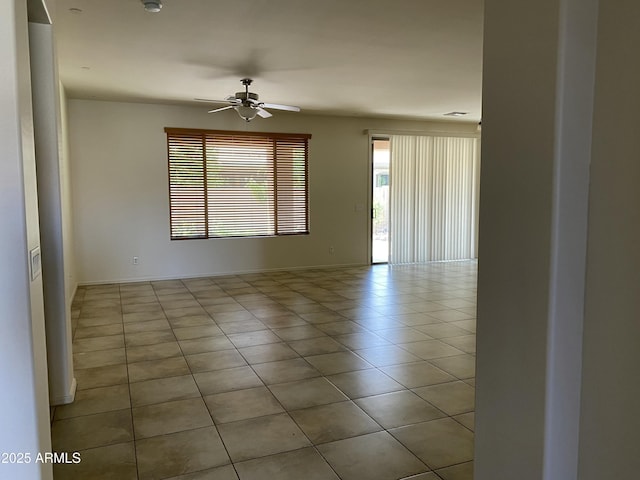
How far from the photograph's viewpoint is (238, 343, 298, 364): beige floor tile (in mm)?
3889

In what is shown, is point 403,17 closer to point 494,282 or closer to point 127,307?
point 494,282

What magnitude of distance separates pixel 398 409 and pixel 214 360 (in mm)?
1615

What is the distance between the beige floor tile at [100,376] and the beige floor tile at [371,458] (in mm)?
1757

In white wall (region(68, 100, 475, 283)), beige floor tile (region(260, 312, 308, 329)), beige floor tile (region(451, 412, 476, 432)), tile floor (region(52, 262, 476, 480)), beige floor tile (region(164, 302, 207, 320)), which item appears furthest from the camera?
white wall (region(68, 100, 475, 283))

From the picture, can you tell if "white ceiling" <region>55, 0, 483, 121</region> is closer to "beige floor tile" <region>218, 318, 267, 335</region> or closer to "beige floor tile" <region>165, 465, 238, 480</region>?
"beige floor tile" <region>218, 318, 267, 335</region>

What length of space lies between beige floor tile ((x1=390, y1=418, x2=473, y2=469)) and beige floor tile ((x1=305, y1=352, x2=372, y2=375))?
0.97 metres

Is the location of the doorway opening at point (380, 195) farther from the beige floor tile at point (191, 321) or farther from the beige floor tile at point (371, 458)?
the beige floor tile at point (371, 458)

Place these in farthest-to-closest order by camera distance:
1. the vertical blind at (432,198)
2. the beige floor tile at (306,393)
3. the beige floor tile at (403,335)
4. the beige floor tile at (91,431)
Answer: the vertical blind at (432,198) < the beige floor tile at (403,335) < the beige floor tile at (306,393) < the beige floor tile at (91,431)

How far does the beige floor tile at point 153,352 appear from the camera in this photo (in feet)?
12.9

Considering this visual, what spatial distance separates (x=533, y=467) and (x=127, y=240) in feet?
22.5

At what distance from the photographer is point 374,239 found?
360 inches

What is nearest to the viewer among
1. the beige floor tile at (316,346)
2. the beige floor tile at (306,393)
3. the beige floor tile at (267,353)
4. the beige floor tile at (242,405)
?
the beige floor tile at (242,405)

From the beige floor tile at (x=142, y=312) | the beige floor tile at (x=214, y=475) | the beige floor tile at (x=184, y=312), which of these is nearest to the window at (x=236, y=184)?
the beige floor tile at (x=142, y=312)

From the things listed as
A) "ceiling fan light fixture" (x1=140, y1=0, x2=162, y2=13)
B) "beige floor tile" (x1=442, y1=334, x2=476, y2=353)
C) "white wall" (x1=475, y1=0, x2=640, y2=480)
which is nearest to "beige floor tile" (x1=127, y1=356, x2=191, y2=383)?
"beige floor tile" (x1=442, y1=334, x2=476, y2=353)
